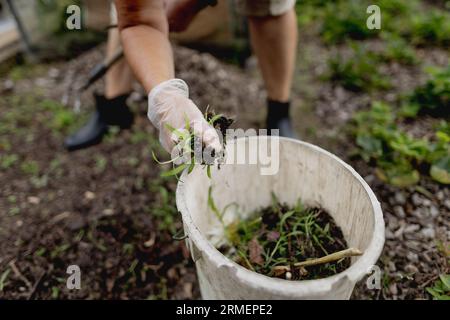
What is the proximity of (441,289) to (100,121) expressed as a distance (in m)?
2.06

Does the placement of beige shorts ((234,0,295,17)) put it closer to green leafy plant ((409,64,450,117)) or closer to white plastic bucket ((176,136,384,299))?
white plastic bucket ((176,136,384,299))

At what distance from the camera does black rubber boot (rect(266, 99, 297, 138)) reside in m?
2.12

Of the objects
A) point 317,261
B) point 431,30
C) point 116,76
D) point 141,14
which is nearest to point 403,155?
point 317,261

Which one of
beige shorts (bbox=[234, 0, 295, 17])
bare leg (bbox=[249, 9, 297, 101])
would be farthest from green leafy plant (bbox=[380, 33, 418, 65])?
beige shorts (bbox=[234, 0, 295, 17])

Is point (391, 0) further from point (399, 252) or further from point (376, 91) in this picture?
point (399, 252)

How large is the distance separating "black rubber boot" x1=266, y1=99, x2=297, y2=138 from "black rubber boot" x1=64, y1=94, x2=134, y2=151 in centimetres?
94

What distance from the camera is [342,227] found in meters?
1.35

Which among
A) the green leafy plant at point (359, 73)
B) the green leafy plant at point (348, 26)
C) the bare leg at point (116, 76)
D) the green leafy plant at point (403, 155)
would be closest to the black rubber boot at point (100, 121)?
the bare leg at point (116, 76)

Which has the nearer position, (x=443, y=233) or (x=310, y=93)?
(x=443, y=233)

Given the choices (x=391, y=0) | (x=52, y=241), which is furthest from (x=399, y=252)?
(x=391, y=0)

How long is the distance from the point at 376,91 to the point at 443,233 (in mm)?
1360

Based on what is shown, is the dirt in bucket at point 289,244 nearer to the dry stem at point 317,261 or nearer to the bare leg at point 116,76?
the dry stem at point 317,261

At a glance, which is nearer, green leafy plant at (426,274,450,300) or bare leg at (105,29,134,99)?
green leafy plant at (426,274,450,300)

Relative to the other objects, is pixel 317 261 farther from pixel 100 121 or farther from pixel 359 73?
pixel 359 73
